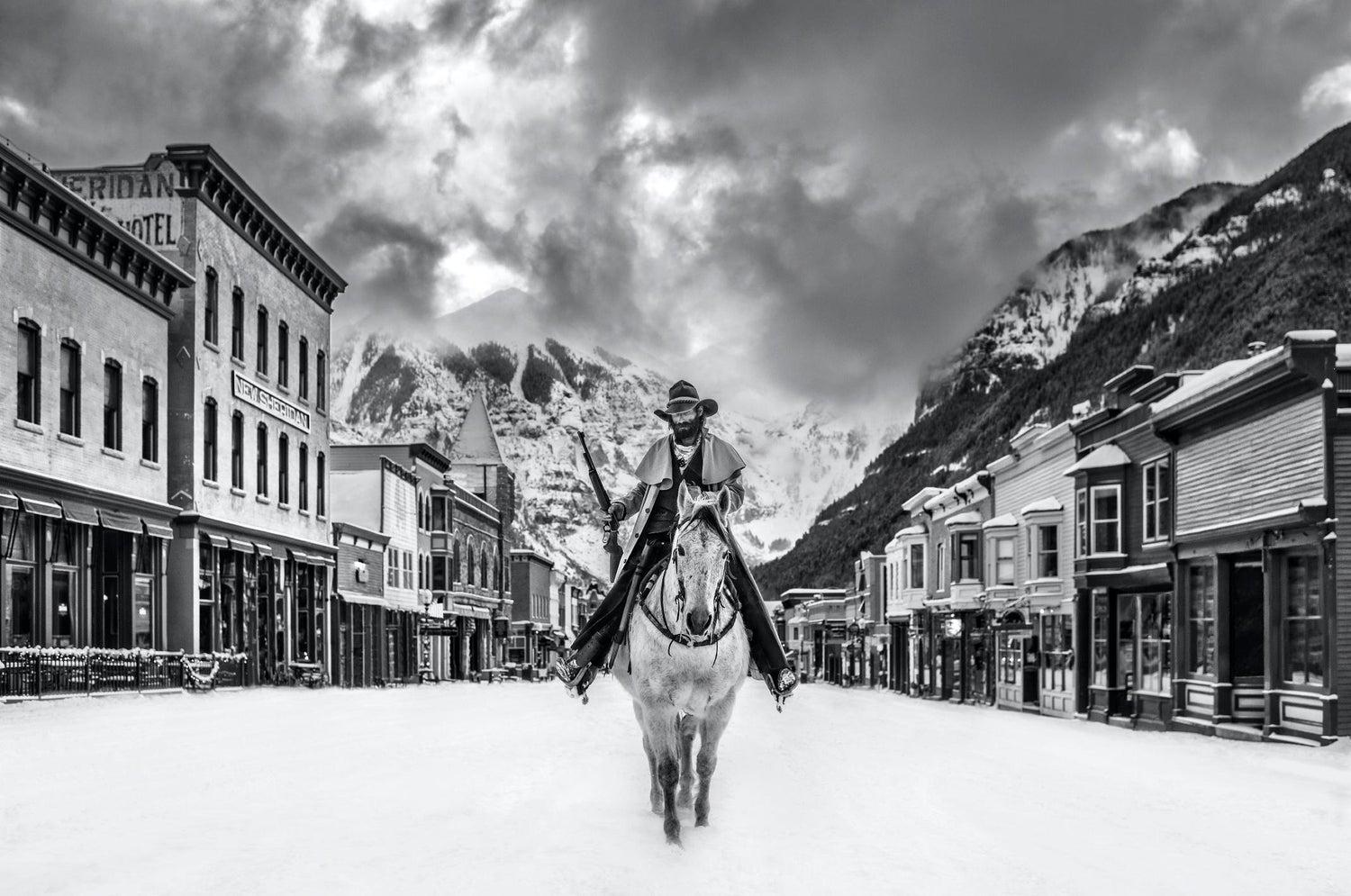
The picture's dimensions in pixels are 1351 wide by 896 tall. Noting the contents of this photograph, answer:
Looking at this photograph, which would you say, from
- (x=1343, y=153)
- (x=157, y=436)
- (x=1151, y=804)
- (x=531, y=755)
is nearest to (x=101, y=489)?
(x=157, y=436)

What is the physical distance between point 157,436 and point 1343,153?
449ft

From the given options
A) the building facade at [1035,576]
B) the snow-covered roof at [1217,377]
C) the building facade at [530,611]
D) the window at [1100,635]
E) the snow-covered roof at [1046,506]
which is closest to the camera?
the snow-covered roof at [1217,377]

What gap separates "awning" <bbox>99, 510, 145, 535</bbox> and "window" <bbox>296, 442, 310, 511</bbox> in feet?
47.9

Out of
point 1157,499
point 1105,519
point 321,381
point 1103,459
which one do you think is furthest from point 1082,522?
point 321,381

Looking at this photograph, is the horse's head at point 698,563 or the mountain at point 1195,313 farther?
the mountain at point 1195,313

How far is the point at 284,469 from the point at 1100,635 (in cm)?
2637

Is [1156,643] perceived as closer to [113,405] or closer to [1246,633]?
[1246,633]

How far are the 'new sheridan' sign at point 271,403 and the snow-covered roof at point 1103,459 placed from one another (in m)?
23.2

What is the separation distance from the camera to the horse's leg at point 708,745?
35.0 feet

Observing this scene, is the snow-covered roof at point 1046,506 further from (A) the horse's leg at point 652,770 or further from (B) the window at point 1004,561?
(A) the horse's leg at point 652,770

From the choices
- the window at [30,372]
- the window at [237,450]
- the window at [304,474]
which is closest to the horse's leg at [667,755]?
the window at [30,372]

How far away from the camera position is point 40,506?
30.0 m

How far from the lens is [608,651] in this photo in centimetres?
1169

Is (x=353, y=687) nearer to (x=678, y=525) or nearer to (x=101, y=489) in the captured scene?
(x=101, y=489)
